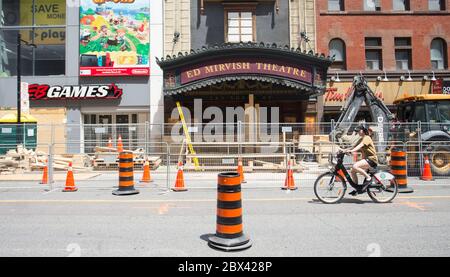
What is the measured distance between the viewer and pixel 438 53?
21109 millimetres

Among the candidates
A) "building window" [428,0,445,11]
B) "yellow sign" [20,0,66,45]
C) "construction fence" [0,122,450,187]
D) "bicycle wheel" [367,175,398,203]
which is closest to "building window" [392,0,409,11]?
"building window" [428,0,445,11]

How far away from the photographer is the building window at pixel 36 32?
20594 mm

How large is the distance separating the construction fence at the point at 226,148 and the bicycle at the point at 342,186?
425 cm

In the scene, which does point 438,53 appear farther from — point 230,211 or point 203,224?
point 230,211

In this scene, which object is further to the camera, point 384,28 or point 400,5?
point 400,5

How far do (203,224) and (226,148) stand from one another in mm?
7783

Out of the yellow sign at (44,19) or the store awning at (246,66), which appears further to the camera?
the yellow sign at (44,19)

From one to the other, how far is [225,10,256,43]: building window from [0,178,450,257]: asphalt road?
12.5 m

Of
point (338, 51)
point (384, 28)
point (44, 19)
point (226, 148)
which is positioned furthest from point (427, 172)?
point (44, 19)

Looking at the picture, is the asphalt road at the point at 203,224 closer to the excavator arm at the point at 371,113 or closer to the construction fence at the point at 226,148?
the construction fence at the point at 226,148

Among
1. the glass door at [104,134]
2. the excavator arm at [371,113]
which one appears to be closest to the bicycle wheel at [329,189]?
the excavator arm at [371,113]

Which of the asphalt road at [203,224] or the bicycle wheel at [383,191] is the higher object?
the bicycle wheel at [383,191]
